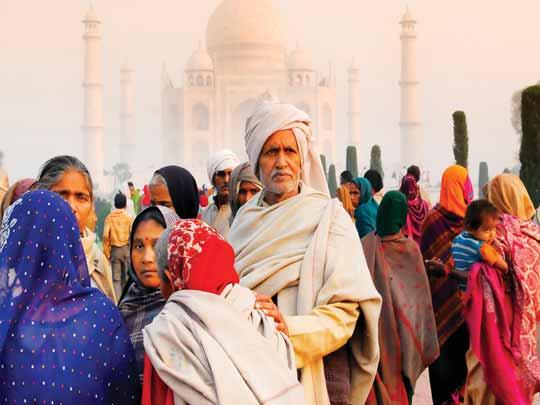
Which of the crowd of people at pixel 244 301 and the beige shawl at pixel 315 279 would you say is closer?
the crowd of people at pixel 244 301

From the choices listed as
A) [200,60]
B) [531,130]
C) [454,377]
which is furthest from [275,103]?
[200,60]

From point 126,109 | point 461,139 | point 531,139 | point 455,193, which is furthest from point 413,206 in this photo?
point 126,109

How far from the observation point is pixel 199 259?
5.71 feet

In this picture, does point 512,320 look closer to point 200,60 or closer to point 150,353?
point 150,353

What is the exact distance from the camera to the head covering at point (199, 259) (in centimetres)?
173

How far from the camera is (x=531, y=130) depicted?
353 inches

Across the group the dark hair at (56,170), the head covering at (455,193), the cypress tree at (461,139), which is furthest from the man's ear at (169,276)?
the cypress tree at (461,139)

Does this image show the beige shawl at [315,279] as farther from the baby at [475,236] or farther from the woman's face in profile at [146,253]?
the baby at [475,236]

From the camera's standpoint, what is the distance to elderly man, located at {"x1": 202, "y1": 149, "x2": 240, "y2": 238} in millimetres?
3959

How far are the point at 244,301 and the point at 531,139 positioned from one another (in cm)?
761

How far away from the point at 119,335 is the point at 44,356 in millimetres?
127

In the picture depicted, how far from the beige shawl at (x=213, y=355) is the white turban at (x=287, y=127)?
638 millimetres

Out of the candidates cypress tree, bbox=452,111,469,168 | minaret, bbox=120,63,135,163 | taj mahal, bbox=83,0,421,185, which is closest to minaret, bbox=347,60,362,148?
taj mahal, bbox=83,0,421,185

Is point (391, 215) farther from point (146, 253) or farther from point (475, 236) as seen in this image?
point (146, 253)
